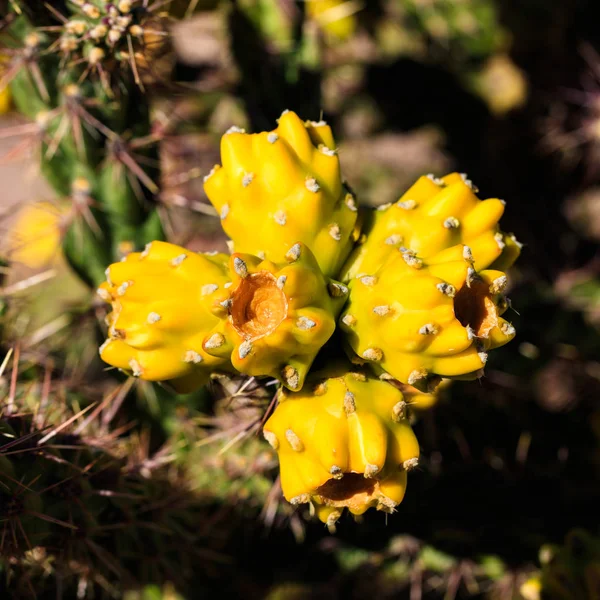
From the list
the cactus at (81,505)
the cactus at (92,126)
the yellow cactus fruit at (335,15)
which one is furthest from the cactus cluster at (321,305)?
the yellow cactus fruit at (335,15)

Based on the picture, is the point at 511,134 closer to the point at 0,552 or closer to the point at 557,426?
the point at 557,426

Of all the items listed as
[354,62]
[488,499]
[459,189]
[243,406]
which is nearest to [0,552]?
[243,406]

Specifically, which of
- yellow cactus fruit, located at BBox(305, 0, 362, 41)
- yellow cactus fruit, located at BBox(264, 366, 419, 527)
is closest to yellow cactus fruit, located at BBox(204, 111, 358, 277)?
yellow cactus fruit, located at BBox(264, 366, 419, 527)

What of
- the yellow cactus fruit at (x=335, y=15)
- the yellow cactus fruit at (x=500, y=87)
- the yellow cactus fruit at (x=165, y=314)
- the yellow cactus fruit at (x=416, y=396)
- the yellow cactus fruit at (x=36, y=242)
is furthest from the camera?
the yellow cactus fruit at (x=36, y=242)

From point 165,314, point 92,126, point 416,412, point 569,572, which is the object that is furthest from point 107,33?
point 569,572

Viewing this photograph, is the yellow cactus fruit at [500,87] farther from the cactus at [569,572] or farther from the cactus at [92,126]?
the cactus at [569,572]

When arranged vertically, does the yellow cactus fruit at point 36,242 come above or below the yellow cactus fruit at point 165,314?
below

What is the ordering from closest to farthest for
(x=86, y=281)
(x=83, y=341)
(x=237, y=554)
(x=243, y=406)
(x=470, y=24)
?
(x=243, y=406) < (x=86, y=281) < (x=237, y=554) < (x=83, y=341) < (x=470, y=24)

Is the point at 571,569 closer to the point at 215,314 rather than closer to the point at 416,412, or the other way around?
the point at 416,412
